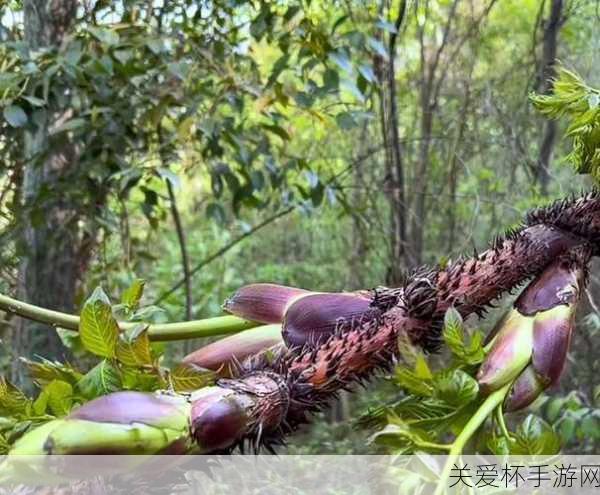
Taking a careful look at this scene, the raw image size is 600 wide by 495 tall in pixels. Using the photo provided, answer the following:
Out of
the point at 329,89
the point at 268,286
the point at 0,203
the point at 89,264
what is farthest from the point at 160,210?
the point at 268,286

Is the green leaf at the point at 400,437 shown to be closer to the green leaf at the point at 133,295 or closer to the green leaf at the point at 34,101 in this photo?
the green leaf at the point at 133,295

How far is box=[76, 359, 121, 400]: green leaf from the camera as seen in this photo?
28 centimetres

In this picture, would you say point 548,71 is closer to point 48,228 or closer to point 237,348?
point 48,228

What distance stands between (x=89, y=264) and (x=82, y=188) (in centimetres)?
19

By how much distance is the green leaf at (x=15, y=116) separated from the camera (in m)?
0.97

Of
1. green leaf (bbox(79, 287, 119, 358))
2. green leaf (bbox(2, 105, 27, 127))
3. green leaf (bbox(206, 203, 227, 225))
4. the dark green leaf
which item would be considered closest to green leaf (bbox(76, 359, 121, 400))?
green leaf (bbox(79, 287, 119, 358))

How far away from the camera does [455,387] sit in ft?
0.91

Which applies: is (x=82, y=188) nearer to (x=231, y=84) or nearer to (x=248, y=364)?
(x=231, y=84)

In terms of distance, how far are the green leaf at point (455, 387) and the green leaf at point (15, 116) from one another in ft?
2.68

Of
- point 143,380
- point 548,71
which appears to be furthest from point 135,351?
point 548,71

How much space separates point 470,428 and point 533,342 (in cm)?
5

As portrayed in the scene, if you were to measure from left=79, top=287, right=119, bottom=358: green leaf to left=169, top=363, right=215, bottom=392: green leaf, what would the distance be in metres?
0.02

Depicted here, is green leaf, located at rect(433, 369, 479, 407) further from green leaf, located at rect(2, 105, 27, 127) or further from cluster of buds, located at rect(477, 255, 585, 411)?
Answer: green leaf, located at rect(2, 105, 27, 127)

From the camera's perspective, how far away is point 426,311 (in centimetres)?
31
